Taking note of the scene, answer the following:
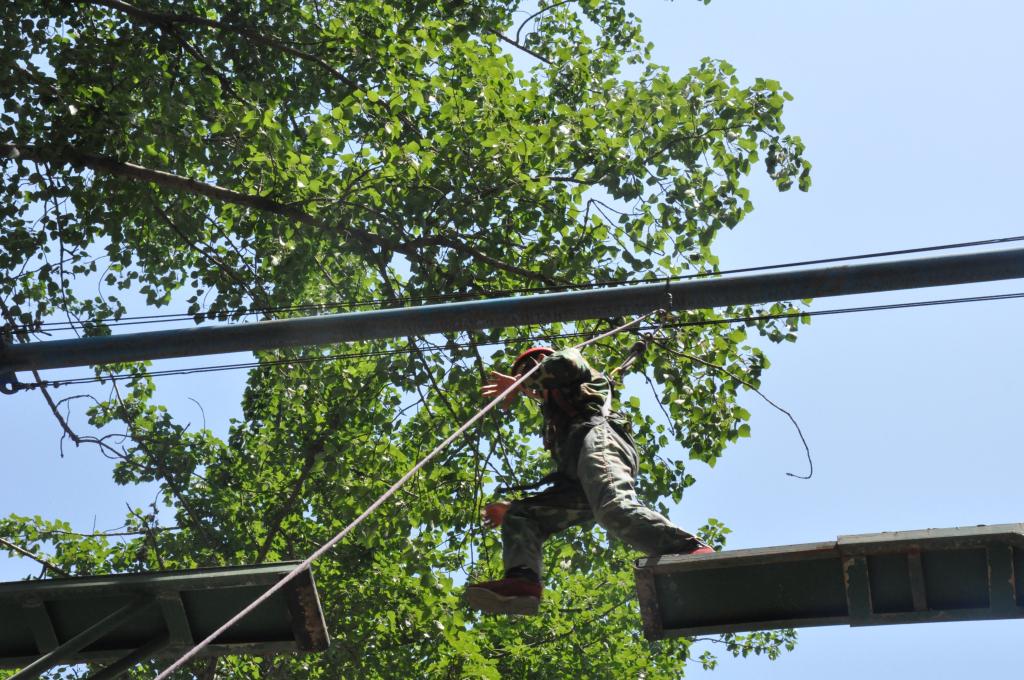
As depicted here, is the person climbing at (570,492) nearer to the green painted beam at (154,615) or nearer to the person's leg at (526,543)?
the person's leg at (526,543)

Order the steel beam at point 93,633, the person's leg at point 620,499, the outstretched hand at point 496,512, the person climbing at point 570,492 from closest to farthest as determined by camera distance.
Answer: the person's leg at point 620,499 < the person climbing at point 570,492 < the steel beam at point 93,633 < the outstretched hand at point 496,512

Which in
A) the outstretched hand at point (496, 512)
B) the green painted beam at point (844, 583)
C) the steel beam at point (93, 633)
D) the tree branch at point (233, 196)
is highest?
the tree branch at point (233, 196)

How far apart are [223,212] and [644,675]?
7215mm

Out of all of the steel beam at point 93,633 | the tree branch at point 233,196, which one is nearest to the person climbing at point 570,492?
the steel beam at point 93,633

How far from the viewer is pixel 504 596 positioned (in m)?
5.32

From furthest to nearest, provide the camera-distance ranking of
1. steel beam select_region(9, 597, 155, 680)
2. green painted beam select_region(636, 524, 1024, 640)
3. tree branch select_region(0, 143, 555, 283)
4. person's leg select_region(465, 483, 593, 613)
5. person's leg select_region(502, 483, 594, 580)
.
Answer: tree branch select_region(0, 143, 555, 283) → person's leg select_region(502, 483, 594, 580) → person's leg select_region(465, 483, 593, 613) → steel beam select_region(9, 597, 155, 680) → green painted beam select_region(636, 524, 1024, 640)

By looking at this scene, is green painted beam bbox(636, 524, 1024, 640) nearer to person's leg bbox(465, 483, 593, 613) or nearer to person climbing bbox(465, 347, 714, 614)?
person climbing bbox(465, 347, 714, 614)

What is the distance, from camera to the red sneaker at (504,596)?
528 centimetres

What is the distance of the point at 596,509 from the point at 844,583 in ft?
4.10

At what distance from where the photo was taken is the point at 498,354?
438 inches

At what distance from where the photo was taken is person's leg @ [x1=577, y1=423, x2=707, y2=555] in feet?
16.3

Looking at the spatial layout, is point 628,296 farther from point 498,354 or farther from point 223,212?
point 223,212

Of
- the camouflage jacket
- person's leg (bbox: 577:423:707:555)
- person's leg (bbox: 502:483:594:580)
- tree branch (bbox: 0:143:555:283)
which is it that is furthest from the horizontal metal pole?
tree branch (bbox: 0:143:555:283)

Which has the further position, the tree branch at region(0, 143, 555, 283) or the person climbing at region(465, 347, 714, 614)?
the tree branch at region(0, 143, 555, 283)
